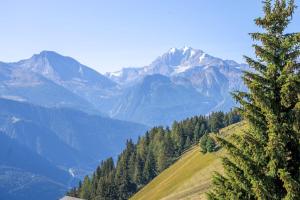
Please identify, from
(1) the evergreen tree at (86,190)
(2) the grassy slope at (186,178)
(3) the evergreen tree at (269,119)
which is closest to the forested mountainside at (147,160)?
(1) the evergreen tree at (86,190)

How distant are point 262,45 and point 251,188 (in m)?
6.79

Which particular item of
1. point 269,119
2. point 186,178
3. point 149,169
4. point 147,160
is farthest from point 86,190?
point 269,119

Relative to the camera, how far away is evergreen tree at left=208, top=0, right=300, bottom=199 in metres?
21.8

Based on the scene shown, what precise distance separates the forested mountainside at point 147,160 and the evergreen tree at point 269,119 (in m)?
154

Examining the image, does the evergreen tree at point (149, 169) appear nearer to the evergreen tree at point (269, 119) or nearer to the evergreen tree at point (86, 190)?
the evergreen tree at point (86, 190)

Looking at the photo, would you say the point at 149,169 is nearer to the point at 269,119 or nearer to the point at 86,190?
the point at 86,190

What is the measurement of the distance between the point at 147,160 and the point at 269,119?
16237cm

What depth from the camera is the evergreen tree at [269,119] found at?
21.8m

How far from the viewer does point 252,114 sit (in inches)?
911

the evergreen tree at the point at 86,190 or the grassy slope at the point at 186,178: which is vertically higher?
the evergreen tree at the point at 86,190

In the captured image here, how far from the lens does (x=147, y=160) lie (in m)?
183

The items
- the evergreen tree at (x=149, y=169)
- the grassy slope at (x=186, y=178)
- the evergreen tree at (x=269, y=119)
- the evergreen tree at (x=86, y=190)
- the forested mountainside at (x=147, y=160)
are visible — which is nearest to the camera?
the evergreen tree at (x=269, y=119)

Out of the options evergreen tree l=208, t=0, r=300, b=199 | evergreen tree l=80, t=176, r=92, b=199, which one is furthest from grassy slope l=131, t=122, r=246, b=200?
evergreen tree l=208, t=0, r=300, b=199

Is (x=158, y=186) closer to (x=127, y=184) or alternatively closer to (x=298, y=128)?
(x=127, y=184)
